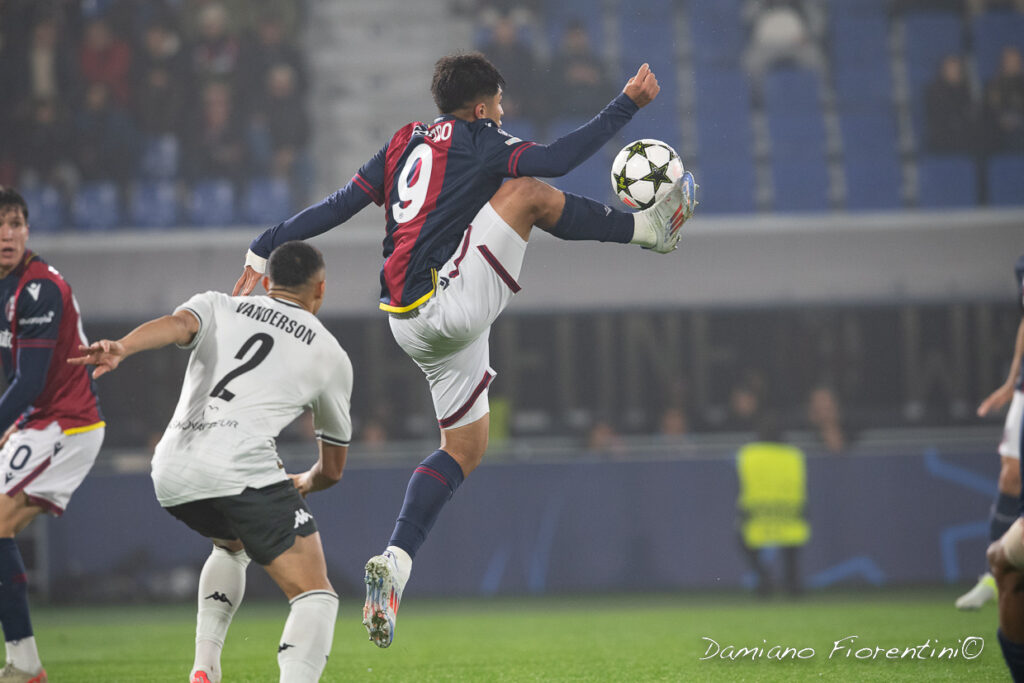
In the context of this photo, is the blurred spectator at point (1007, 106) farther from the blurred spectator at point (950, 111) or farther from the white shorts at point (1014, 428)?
the white shorts at point (1014, 428)

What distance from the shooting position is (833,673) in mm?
5082

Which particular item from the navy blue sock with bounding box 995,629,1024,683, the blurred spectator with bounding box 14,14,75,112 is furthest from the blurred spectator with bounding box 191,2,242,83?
the navy blue sock with bounding box 995,629,1024,683

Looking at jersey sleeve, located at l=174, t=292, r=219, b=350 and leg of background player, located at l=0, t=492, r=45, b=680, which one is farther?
leg of background player, located at l=0, t=492, r=45, b=680

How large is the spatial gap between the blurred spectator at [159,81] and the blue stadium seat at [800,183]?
24.1ft

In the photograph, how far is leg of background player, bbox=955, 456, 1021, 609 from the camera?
20.8ft

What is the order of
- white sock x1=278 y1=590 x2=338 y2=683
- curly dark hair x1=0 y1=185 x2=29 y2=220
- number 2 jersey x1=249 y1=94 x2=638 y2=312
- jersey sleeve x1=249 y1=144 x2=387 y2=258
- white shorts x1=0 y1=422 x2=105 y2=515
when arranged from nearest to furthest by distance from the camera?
white sock x1=278 y1=590 x2=338 y2=683 → number 2 jersey x1=249 y1=94 x2=638 y2=312 → jersey sleeve x1=249 y1=144 x2=387 y2=258 → white shorts x1=0 y1=422 x2=105 y2=515 → curly dark hair x1=0 y1=185 x2=29 y2=220

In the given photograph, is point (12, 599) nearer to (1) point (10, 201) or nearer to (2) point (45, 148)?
(1) point (10, 201)

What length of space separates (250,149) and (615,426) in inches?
220

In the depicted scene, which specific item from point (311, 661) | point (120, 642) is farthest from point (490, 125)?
point (120, 642)

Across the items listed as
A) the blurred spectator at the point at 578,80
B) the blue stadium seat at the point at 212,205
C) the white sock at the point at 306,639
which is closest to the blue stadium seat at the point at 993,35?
the blurred spectator at the point at 578,80

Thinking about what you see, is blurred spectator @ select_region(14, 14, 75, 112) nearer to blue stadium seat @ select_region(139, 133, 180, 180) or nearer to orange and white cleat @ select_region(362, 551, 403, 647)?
blue stadium seat @ select_region(139, 133, 180, 180)

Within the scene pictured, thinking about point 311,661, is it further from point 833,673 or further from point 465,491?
point 465,491

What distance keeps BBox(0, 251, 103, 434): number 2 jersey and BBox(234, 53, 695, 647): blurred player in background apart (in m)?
1.11

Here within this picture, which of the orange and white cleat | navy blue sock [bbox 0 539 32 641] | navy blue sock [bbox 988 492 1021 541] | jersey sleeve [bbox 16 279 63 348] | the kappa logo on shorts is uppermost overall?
jersey sleeve [bbox 16 279 63 348]
